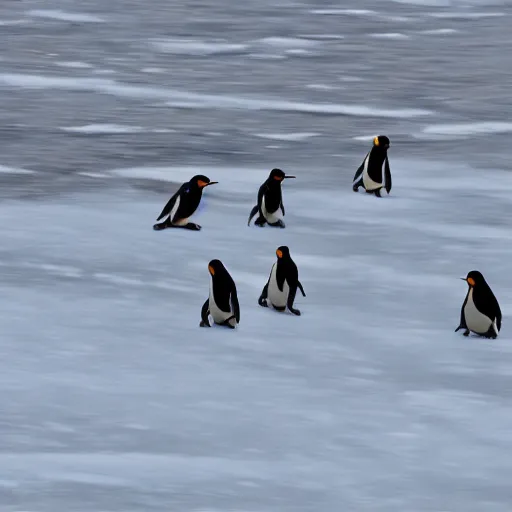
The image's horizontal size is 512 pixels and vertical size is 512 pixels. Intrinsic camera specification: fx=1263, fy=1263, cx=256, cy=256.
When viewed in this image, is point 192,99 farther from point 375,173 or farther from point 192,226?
point 192,226

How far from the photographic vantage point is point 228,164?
8195mm

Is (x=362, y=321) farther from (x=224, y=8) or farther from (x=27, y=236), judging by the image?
(x=224, y=8)

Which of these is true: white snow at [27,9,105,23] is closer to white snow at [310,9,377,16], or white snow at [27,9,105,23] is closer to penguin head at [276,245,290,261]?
white snow at [310,9,377,16]

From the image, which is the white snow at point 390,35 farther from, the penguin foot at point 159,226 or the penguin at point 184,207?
the penguin foot at point 159,226

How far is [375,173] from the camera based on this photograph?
7332 mm

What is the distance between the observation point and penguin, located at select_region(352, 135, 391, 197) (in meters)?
7.31

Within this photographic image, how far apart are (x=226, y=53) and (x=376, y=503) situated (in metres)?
9.60

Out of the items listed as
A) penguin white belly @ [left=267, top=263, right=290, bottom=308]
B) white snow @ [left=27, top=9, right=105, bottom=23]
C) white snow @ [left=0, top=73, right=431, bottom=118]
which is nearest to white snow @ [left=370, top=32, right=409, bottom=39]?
white snow @ [left=27, top=9, right=105, bottom=23]

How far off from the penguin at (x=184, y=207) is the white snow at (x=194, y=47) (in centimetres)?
635

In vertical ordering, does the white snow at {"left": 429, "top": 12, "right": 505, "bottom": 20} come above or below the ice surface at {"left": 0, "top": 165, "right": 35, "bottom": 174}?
above

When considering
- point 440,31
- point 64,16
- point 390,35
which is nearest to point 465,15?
point 440,31

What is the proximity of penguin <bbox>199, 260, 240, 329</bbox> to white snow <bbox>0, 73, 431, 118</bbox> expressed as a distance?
5.12m

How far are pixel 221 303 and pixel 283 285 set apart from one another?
0.34m

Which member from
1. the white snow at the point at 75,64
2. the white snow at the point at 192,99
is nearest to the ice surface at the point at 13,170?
the white snow at the point at 192,99
